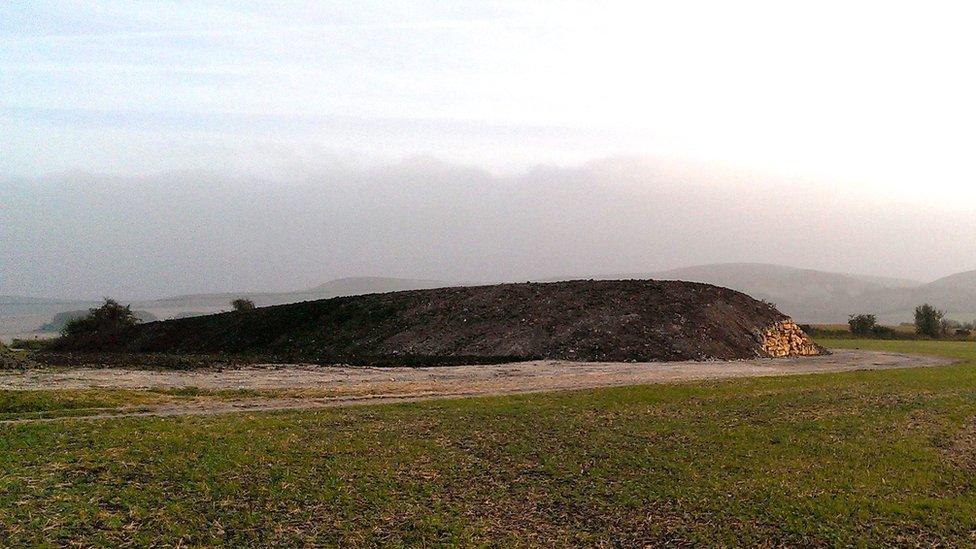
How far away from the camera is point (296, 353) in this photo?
159 feet

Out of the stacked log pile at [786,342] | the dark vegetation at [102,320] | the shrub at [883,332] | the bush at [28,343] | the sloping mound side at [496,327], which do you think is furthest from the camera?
the shrub at [883,332]

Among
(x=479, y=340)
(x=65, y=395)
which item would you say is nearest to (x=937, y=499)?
(x=65, y=395)

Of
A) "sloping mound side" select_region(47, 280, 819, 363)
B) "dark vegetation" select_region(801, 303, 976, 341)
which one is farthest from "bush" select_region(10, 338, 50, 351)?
"dark vegetation" select_region(801, 303, 976, 341)

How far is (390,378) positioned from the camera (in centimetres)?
3322

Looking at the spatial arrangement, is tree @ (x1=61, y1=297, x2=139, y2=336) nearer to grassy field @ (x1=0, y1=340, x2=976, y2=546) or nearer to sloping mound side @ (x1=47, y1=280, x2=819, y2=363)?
sloping mound side @ (x1=47, y1=280, x2=819, y2=363)

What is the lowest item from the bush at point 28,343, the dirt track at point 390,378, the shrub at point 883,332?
the dirt track at point 390,378

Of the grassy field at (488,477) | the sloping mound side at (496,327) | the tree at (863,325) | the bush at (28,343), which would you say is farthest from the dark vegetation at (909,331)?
the bush at (28,343)

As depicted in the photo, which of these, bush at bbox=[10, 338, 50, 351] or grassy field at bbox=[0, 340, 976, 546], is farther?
bush at bbox=[10, 338, 50, 351]

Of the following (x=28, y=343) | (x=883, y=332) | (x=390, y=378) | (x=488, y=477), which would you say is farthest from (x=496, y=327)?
(x=883, y=332)

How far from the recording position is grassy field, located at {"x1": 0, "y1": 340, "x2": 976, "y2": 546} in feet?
38.8

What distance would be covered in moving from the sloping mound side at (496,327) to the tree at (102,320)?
609 centimetres

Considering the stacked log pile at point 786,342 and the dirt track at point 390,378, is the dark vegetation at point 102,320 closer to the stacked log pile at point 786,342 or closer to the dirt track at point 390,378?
the dirt track at point 390,378

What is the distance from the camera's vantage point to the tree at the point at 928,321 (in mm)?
73812

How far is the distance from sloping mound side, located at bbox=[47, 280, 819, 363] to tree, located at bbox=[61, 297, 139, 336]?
6086 millimetres
